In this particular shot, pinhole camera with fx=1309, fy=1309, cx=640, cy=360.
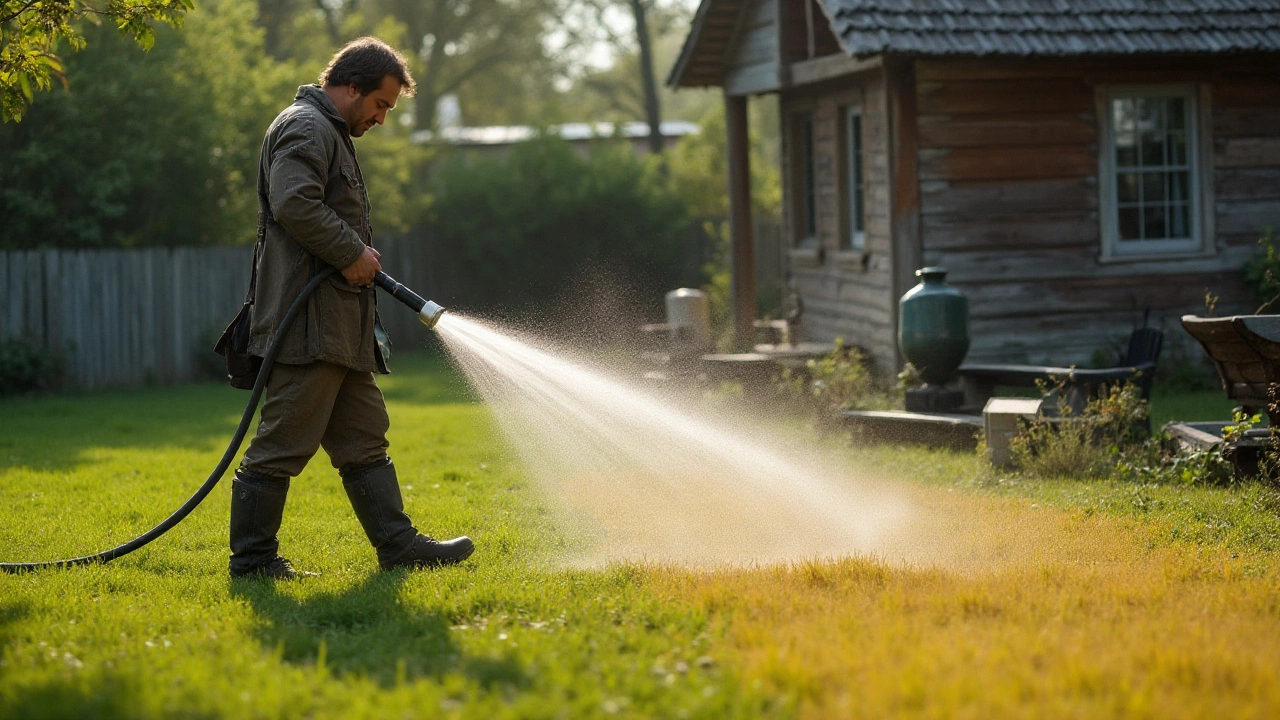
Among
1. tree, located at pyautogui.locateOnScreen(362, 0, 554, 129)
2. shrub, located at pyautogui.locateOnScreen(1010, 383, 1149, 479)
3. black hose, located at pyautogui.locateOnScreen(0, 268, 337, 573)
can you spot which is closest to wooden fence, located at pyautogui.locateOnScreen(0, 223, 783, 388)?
black hose, located at pyautogui.locateOnScreen(0, 268, 337, 573)

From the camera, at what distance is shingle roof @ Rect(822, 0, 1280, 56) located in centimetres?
1045

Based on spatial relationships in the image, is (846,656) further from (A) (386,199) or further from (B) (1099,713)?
(A) (386,199)

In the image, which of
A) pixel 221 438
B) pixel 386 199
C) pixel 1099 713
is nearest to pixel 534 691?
pixel 1099 713

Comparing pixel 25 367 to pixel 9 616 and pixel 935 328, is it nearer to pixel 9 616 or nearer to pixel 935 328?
pixel 935 328

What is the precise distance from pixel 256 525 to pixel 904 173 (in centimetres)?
729

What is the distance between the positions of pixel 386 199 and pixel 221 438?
13552 mm

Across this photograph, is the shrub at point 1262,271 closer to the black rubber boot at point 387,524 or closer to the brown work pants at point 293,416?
the black rubber boot at point 387,524

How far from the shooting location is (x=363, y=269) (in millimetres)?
5320

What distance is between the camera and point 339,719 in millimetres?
3512

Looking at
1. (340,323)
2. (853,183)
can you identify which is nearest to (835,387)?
(853,183)

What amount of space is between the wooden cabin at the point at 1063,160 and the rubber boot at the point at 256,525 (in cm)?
682

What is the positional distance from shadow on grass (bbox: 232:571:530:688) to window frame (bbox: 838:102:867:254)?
8944mm

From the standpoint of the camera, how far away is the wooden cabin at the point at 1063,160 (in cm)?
1098

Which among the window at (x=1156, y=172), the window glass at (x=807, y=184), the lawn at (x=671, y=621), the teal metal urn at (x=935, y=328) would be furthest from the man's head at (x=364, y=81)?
the window glass at (x=807, y=184)
